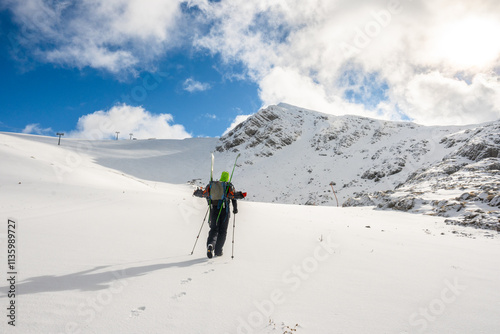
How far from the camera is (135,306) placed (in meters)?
2.65

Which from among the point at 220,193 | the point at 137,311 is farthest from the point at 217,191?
the point at 137,311

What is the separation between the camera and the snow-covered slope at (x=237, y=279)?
2.44 meters

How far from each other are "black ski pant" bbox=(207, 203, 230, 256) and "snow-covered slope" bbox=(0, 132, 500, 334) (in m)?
0.35

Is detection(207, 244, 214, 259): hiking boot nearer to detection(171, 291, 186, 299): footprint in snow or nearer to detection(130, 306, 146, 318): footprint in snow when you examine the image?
detection(171, 291, 186, 299): footprint in snow

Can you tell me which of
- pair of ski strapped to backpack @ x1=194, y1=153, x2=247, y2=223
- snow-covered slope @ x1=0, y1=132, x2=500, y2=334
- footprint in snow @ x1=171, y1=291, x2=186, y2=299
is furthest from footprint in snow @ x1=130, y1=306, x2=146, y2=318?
pair of ski strapped to backpack @ x1=194, y1=153, x2=247, y2=223

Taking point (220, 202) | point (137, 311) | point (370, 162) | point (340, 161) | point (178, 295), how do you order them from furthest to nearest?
point (340, 161) → point (370, 162) → point (220, 202) → point (178, 295) → point (137, 311)

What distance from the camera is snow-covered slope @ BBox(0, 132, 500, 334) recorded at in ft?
8.00

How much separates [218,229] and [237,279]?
192cm

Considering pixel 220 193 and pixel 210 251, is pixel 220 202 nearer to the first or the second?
pixel 220 193

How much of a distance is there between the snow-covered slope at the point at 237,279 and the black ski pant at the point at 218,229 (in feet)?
1.14

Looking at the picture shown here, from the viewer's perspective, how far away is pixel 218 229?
5391mm

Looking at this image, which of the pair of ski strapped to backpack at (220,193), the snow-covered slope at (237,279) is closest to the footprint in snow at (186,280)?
the snow-covered slope at (237,279)

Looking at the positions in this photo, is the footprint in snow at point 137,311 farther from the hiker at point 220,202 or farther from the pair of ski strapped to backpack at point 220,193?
the pair of ski strapped to backpack at point 220,193

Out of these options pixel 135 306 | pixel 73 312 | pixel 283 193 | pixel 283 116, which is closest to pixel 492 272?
pixel 135 306
